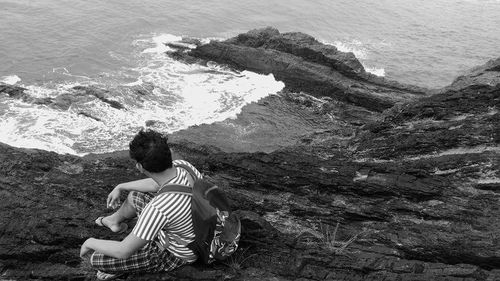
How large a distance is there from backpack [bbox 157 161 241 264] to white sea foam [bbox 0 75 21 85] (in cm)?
1864

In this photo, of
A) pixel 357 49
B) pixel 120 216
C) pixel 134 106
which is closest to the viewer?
pixel 120 216

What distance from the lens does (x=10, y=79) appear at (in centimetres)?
2070

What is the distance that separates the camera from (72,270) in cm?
579

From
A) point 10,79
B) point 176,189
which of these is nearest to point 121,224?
point 176,189

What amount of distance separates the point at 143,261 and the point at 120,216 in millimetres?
864

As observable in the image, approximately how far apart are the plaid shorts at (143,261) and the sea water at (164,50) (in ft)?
35.8

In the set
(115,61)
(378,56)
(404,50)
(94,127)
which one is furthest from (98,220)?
(404,50)

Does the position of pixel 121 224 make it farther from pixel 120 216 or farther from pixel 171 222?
pixel 171 222

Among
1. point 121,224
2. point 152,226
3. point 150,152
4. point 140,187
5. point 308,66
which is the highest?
point 150,152

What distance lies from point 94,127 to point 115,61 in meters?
8.63

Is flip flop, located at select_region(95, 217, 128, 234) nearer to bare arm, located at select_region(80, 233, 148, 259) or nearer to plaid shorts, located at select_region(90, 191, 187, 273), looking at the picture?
plaid shorts, located at select_region(90, 191, 187, 273)

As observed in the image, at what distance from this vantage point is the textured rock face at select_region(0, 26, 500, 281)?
5.51m

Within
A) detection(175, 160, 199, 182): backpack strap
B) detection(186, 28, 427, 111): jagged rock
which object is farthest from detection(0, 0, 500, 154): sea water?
detection(175, 160, 199, 182): backpack strap

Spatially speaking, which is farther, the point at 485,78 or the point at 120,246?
the point at 485,78
